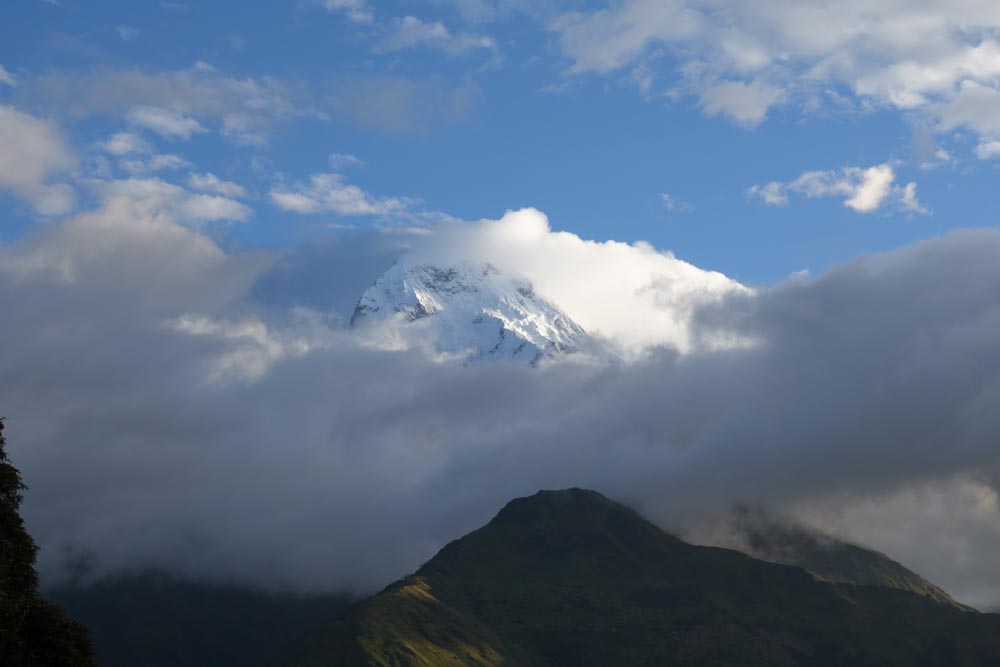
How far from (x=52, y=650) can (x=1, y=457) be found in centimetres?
1553

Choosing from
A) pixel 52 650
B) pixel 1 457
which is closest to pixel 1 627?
pixel 52 650

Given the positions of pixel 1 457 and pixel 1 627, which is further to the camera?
pixel 1 457

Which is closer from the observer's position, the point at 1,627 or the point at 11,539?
the point at 1,627

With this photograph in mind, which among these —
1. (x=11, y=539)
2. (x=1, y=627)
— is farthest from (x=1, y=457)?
(x=1, y=627)

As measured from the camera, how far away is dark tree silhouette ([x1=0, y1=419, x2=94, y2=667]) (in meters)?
84.1

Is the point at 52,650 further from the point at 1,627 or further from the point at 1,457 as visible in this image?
the point at 1,457

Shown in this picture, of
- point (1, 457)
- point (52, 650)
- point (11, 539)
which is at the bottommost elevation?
point (52, 650)

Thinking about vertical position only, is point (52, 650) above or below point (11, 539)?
below

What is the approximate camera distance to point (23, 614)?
84.6 m

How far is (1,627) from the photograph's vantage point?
8300 cm

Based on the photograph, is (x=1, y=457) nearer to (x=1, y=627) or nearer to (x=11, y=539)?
(x=11, y=539)

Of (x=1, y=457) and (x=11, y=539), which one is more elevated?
(x=1, y=457)

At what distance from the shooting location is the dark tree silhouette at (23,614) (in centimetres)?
8406

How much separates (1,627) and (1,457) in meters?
14.5
